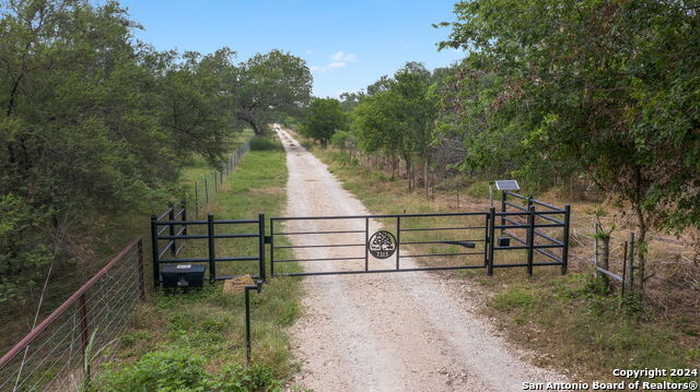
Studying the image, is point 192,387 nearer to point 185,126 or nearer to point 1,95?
point 1,95

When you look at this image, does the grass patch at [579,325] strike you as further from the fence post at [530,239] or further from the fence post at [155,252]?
the fence post at [155,252]

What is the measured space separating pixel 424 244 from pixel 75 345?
292 inches

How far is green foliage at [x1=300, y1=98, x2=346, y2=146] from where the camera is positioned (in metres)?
59.7

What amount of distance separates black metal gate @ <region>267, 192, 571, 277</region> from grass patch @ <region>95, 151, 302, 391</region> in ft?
4.20

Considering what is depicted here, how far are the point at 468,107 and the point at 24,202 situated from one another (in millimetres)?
7048

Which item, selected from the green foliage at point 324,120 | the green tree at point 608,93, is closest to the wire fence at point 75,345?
the green tree at point 608,93

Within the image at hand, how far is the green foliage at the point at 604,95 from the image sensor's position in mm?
4871

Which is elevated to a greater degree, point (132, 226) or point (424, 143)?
point (424, 143)

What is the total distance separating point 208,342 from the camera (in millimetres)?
6617

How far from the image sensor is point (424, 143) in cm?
2197

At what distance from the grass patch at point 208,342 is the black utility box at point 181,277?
6.8 inches

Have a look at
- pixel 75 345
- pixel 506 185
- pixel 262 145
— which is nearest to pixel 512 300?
pixel 506 185

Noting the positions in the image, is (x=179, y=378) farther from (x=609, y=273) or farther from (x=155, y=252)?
(x=609, y=273)

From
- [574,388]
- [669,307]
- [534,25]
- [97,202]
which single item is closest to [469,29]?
[534,25]
